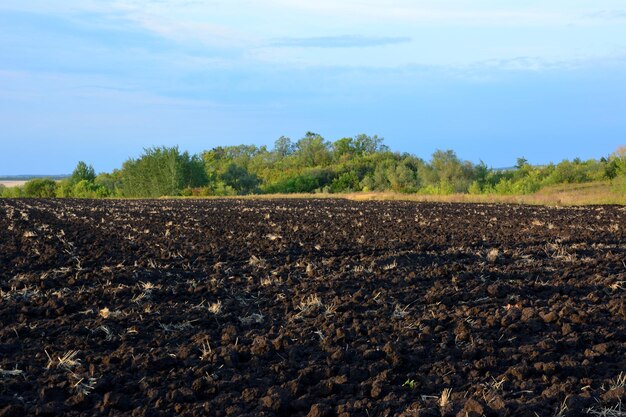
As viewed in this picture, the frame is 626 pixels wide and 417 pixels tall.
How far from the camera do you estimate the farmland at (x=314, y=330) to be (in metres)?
4.57

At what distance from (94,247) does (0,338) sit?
725 cm

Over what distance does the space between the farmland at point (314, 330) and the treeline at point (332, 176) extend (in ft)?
93.2

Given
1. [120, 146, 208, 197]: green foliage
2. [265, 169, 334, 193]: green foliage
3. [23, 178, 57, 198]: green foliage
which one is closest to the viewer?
[120, 146, 208, 197]: green foliage

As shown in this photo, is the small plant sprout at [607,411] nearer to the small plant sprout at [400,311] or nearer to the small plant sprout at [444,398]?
the small plant sprout at [444,398]

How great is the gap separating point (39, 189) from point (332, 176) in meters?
32.2

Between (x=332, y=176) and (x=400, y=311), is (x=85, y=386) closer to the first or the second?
(x=400, y=311)

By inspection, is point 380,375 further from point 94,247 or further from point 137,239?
point 137,239

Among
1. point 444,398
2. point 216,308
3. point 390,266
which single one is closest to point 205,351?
point 216,308

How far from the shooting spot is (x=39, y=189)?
2943 inches

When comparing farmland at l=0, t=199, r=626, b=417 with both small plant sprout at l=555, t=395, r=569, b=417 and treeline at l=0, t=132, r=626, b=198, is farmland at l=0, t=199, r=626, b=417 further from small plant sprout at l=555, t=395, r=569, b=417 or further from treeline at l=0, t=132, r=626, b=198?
treeline at l=0, t=132, r=626, b=198

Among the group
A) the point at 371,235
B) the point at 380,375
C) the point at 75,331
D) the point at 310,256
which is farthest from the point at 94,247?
the point at 380,375

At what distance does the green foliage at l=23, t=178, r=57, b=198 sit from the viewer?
2926 inches

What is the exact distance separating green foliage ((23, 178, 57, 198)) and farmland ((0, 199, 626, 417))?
65.5 m

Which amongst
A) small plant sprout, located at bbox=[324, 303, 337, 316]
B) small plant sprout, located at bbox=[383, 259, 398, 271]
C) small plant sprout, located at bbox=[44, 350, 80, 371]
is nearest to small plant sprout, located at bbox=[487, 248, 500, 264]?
small plant sprout, located at bbox=[383, 259, 398, 271]
